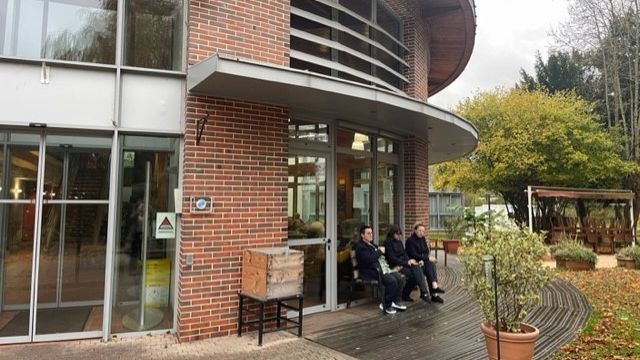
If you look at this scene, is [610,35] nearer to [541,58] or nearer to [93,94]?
[541,58]

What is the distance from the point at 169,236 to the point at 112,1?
2.95 metres

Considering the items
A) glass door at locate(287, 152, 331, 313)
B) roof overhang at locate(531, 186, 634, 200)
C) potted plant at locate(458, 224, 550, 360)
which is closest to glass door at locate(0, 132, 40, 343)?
glass door at locate(287, 152, 331, 313)

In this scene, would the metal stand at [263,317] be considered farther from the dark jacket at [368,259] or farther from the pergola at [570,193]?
the pergola at [570,193]

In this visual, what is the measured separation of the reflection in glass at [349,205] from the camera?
6.68 m

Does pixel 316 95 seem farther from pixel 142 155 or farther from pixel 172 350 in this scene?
pixel 172 350

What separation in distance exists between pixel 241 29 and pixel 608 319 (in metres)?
6.36

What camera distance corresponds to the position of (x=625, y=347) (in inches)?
192

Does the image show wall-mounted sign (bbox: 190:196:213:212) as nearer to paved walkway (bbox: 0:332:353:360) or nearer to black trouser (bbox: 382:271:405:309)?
paved walkway (bbox: 0:332:353:360)

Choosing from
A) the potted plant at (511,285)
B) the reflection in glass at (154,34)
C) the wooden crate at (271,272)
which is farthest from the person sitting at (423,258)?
the reflection in glass at (154,34)

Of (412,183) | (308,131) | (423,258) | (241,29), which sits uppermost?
(241,29)

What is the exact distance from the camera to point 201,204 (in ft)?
16.4

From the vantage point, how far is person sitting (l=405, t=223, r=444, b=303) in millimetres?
7066

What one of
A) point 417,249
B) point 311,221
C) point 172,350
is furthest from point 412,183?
point 172,350

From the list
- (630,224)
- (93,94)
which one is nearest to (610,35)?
(630,224)
